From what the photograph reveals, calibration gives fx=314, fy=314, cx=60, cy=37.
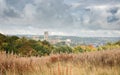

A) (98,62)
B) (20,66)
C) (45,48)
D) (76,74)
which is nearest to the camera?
(76,74)

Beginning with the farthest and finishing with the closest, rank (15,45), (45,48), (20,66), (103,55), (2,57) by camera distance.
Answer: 1. (45,48)
2. (15,45)
3. (103,55)
4. (2,57)
5. (20,66)

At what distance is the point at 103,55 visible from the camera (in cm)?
1563

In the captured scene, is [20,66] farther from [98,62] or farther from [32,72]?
[98,62]

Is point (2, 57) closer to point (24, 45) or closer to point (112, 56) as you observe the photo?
point (112, 56)

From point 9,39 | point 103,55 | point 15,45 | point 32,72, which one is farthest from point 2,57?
point 9,39

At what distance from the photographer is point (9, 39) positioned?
48.0m

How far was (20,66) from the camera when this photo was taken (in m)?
11.6

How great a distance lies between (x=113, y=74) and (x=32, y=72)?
281 centimetres

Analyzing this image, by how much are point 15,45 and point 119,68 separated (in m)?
32.7

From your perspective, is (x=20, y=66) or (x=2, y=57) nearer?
(x=20, y=66)

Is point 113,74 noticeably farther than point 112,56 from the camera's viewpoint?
No

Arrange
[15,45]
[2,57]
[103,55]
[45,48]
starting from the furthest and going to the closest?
1. [45,48]
2. [15,45]
3. [103,55]
4. [2,57]

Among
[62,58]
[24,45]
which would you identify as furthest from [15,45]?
[62,58]

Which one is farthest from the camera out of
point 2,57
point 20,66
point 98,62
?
point 98,62
